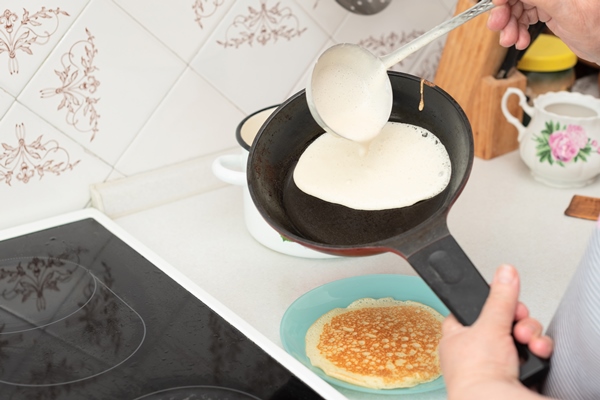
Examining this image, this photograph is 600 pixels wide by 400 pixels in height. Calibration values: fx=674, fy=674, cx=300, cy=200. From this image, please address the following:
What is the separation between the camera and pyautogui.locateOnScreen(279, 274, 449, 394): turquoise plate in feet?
2.34

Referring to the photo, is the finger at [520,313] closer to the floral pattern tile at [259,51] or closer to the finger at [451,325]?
the finger at [451,325]

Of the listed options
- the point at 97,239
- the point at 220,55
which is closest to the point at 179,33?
the point at 220,55

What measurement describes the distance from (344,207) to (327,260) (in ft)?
0.55

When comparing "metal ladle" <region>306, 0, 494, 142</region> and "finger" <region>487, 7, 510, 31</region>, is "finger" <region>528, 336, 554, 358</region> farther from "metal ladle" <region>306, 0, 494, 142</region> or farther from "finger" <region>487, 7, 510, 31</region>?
"finger" <region>487, 7, 510, 31</region>

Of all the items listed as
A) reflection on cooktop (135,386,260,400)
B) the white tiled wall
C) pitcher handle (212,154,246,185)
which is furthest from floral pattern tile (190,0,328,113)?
reflection on cooktop (135,386,260,400)

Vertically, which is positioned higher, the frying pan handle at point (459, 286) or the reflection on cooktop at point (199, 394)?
the frying pan handle at point (459, 286)

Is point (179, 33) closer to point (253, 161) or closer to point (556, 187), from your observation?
point (253, 161)

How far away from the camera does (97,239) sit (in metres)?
0.90

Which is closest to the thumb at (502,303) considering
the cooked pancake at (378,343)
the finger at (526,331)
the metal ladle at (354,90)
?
the finger at (526,331)

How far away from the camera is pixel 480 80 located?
3.62 feet

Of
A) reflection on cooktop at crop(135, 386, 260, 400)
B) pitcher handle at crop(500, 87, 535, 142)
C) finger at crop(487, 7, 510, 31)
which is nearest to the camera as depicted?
reflection on cooktop at crop(135, 386, 260, 400)

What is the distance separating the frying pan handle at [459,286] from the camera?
1.68ft

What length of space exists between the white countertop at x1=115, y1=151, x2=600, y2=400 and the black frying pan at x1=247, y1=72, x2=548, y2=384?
0.42 ft

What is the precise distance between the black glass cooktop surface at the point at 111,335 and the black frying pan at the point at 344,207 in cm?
14
